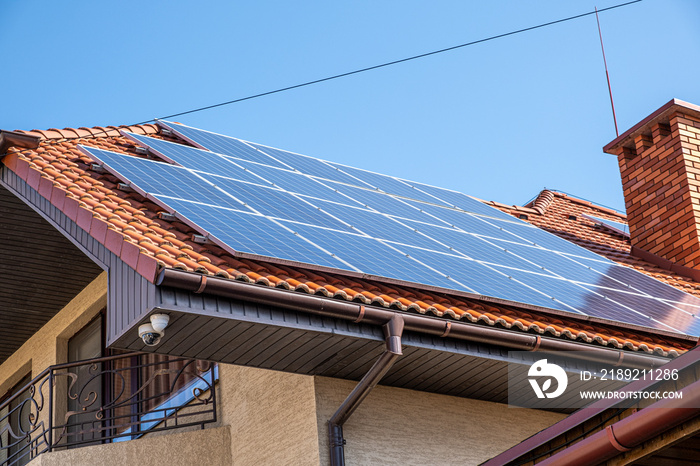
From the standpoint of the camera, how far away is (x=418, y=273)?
29.8 feet

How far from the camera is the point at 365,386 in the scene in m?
8.34

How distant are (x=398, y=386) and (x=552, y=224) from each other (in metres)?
8.01

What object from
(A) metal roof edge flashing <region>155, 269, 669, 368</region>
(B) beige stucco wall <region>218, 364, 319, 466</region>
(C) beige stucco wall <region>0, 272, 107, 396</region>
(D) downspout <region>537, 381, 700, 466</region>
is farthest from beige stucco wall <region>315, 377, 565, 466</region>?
(C) beige stucco wall <region>0, 272, 107, 396</region>

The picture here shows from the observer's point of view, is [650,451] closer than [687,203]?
Yes

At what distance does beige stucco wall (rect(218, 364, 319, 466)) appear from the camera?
857cm

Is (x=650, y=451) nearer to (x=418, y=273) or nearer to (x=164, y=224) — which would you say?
(x=418, y=273)

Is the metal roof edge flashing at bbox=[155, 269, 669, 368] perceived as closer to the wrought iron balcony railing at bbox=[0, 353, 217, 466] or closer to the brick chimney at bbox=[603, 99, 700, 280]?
the wrought iron balcony railing at bbox=[0, 353, 217, 466]

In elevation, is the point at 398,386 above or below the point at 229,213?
below

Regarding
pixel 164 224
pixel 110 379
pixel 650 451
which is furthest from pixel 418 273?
pixel 110 379

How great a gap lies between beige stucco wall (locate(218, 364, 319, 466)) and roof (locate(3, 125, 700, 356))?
1.11 meters

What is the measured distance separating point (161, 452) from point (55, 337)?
Answer: 4607 mm

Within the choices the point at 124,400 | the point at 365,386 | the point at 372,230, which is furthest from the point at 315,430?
the point at 124,400

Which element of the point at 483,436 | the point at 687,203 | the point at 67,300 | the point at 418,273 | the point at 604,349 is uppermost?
the point at 687,203

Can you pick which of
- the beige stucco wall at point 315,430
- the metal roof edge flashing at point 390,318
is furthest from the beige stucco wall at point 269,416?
the metal roof edge flashing at point 390,318
